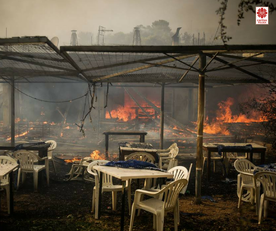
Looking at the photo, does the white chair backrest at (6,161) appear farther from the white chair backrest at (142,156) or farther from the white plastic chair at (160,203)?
the white plastic chair at (160,203)

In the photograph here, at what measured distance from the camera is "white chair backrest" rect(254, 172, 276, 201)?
15.2 ft

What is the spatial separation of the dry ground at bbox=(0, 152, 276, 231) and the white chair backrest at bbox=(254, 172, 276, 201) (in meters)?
0.59

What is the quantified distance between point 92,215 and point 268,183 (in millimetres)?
3502

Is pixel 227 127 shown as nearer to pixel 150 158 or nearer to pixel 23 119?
pixel 150 158

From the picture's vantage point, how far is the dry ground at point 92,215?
4602 mm

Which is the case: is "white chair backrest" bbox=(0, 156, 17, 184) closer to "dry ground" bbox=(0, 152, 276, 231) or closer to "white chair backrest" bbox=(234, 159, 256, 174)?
"dry ground" bbox=(0, 152, 276, 231)

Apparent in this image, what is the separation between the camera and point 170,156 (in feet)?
27.7

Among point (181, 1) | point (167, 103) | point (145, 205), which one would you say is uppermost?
point (181, 1)

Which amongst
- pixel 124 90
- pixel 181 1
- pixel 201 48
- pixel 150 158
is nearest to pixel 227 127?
pixel 124 90

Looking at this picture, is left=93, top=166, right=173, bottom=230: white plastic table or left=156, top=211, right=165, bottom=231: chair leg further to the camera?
left=93, top=166, right=173, bottom=230: white plastic table

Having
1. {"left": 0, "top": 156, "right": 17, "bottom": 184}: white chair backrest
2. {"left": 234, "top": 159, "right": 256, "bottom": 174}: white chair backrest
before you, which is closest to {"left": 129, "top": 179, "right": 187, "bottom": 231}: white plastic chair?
{"left": 234, "top": 159, "right": 256, "bottom": 174}: white chair backrest

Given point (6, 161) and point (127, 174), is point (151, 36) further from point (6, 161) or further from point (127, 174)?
point (127, 174)

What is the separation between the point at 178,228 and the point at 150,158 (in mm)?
2487

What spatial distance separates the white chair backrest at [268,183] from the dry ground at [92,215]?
23.1 inches
